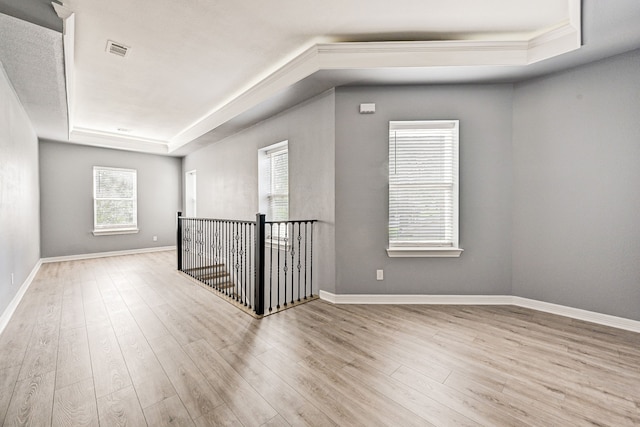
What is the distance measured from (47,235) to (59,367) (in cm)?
524

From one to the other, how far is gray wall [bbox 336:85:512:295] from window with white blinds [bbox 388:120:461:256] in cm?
10

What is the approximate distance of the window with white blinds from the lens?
319 cm

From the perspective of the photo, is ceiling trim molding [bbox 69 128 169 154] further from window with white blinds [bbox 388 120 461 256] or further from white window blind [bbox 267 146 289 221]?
window with white blinds [bbox 388 120 461 256]

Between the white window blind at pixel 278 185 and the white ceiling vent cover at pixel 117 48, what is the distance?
6.92 ft

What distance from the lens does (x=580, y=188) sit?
9.09 feet

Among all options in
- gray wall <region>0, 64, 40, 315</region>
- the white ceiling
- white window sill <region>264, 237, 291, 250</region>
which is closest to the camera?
the white ceiling

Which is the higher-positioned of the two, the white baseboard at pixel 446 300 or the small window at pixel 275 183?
the small window at pixel 275 183

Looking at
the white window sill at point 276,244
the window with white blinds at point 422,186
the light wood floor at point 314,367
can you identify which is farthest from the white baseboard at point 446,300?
the white window sill at point 276,244

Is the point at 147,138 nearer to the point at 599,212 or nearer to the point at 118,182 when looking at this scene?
the point at 118,182

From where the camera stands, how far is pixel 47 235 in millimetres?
5594

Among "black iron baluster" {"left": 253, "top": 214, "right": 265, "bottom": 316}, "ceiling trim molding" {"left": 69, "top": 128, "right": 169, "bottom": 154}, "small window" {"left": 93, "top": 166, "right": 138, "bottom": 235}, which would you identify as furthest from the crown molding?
"small window" {"left": 93, "top": 166, "right": 138, "bottom": 235}

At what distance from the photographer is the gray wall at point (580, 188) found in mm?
2553

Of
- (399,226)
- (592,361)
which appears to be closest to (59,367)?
(399,226)

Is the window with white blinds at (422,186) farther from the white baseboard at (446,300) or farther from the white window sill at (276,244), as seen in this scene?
the white window sill at (276,244)
